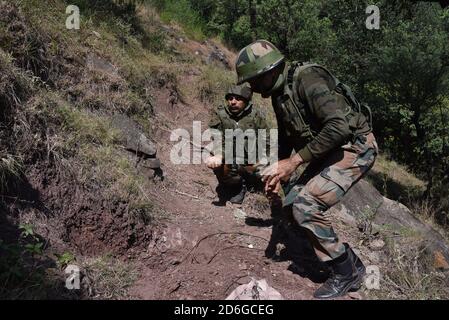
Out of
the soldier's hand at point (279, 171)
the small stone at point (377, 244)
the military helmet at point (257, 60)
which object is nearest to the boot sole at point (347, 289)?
the soldier's hand at point (279, 171)

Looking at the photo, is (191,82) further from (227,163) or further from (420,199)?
(420,199)

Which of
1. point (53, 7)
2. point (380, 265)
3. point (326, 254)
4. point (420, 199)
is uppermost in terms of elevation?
point (53, 7)

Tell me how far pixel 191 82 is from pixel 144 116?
2.25 metres

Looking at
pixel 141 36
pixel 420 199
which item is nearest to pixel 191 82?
pixel 141 36

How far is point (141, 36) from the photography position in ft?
25.2

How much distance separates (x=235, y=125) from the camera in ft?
15.6

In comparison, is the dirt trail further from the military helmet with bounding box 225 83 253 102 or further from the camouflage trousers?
the military helmet with bounding box 225 83 253 102

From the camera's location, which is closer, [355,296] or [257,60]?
[257,60]

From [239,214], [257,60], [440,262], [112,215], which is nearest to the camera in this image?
[257,60]

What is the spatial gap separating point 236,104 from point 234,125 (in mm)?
224

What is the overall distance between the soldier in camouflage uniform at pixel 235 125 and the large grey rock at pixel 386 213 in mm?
1148

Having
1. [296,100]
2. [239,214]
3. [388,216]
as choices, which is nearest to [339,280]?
[296,100]

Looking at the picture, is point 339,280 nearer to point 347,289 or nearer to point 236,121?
point 347,289

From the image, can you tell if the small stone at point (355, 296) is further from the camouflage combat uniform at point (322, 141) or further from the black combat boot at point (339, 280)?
the camouflage combat uniform at point (322, 141)
